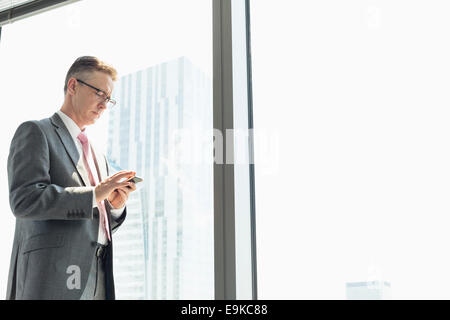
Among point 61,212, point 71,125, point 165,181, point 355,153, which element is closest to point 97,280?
point 61,212

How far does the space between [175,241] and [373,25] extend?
848mm

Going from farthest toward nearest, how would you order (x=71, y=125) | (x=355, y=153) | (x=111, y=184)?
(x=71, y=125) < (x=111, y=184) < (x=355, y=153)

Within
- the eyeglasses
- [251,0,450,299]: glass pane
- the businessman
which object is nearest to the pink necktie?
the businessman

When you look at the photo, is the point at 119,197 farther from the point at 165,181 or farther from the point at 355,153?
the point at 355,153

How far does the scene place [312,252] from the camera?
139 cm

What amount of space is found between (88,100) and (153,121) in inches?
8.6

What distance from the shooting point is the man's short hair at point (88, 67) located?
167 centimetres

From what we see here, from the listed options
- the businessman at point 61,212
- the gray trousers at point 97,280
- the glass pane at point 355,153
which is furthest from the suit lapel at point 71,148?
the glass pane at point 355,153

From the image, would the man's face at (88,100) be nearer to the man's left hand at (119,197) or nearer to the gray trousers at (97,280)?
the man's left hand at (119,197)

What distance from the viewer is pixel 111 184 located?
1.50 m

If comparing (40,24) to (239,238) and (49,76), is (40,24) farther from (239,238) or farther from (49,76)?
(239,238)

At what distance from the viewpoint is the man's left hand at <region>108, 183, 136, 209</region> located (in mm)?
1558

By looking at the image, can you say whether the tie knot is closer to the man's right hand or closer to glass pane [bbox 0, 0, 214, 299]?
glass pane [bbox 0, 0, 214, 299]
